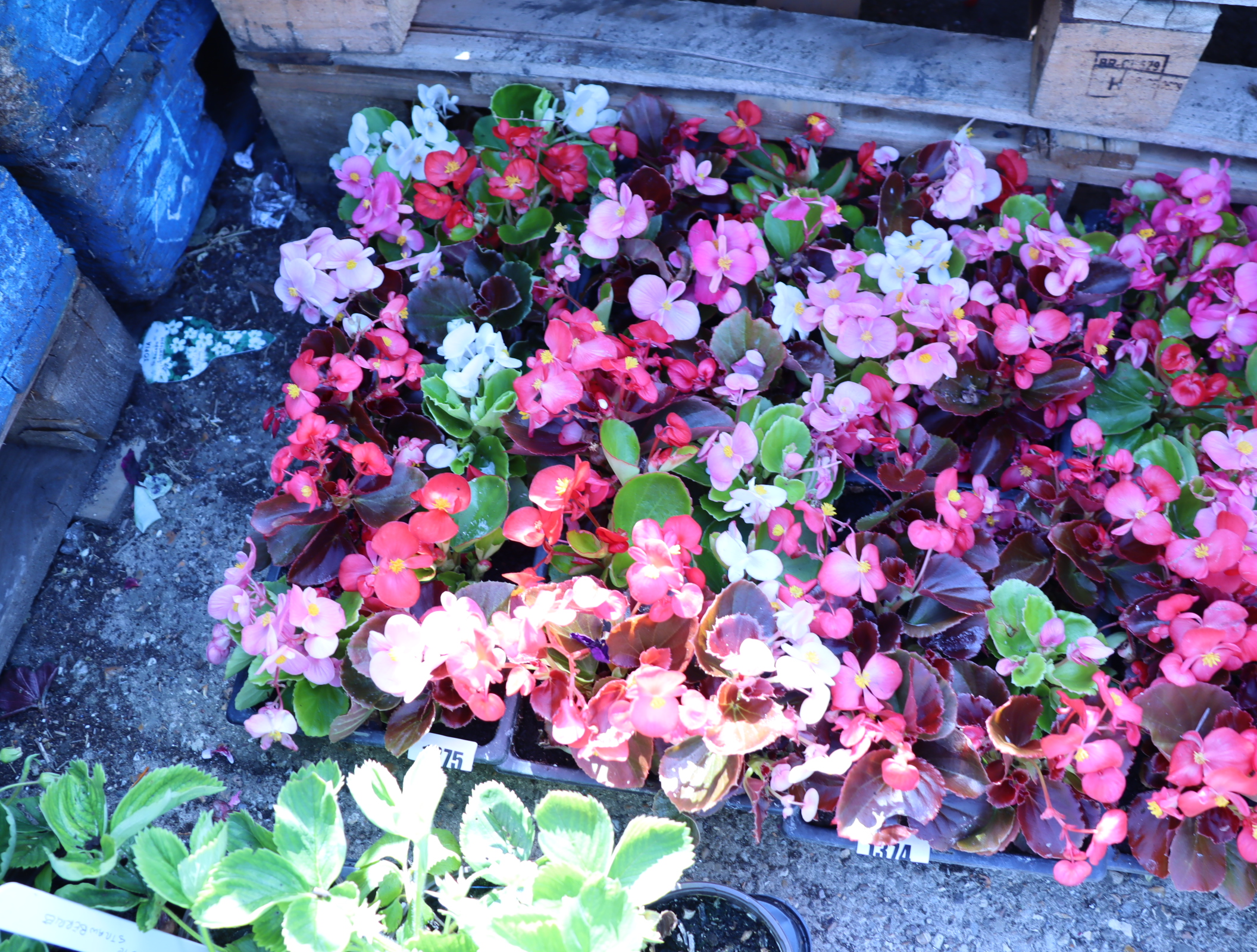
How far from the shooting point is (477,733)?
133 centimetres

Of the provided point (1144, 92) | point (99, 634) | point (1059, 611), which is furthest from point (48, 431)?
point (1144, 92)

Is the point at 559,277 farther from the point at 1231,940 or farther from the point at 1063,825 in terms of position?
the point at 1231,940

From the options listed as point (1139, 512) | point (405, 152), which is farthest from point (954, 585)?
point (405, 152)

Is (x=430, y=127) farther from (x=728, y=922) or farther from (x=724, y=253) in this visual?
(x=728, y=922)

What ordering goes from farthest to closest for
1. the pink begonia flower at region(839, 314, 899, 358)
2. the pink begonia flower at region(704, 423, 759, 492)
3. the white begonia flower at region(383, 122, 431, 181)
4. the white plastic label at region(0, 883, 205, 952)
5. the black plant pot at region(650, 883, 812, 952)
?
1. the white begonia flower at region(383, 122, 431, 181)
2. the pink begonia flower at region(839, 314, 899, 358)
3. the pink begonia flower at region(704, 423, 759, 492)
4. the black plant pot at region(650, 883, 812, 952)
5. the white plastic label at region(0, 883, 205, 952)

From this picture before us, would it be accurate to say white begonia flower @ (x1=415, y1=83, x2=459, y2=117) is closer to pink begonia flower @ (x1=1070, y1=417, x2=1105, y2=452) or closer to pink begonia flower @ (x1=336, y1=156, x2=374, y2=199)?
pink begonia flower @ (x1=336, y1=156, x2=374, y2=199)

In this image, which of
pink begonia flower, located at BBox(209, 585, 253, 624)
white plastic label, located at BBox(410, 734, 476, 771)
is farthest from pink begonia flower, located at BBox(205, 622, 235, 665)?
white plastic label, located at BBox(410, 734, 476, 771)

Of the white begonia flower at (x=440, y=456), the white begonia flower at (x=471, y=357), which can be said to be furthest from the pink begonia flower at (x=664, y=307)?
the white begonia flower at (x=440, y=456)

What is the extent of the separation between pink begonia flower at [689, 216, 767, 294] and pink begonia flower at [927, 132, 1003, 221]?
29 cm

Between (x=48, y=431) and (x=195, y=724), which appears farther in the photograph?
(x=48, y=431)

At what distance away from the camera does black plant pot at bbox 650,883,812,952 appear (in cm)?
110

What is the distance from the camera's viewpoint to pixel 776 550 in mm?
1228

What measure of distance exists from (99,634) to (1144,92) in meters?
1.84

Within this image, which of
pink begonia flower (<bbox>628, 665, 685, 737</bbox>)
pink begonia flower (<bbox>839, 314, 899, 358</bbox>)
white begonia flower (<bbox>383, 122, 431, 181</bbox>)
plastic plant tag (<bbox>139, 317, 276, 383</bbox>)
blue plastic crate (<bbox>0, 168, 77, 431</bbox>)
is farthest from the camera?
plastic plant tag (<bbox>139, 317, 276, 383</bbox>)
